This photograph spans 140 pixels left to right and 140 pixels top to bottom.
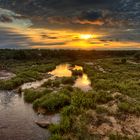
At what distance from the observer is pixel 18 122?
2822 cm

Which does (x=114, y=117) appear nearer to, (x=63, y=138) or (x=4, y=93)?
(x=63, y=138)

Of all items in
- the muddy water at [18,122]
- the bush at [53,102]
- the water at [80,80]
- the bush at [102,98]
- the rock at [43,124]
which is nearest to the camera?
the muddy water at [18,122]

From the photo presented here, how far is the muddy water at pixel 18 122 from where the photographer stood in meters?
24.3

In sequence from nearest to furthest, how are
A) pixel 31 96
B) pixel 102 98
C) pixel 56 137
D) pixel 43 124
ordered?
pixel 56 137 < pixel 43 124 < pixel 102 98 < pixel 31 96

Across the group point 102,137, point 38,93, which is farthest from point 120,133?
point 38,93

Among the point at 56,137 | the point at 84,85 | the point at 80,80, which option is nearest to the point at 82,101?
the point at 56,137

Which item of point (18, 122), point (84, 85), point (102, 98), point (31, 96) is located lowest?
point (84, 85)

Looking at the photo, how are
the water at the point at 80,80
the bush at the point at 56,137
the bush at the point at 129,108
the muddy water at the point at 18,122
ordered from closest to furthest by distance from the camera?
the bush at the point at 56,137
the muddy water at the point at 18,122
the bush at the point at 129,108
the water at the point at 80,80

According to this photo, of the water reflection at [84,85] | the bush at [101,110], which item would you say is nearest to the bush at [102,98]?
the bush at [101,110]

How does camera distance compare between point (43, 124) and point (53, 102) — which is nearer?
point (43, 124)

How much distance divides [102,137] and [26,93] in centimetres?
2052

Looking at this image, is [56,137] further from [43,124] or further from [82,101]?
[82,101]

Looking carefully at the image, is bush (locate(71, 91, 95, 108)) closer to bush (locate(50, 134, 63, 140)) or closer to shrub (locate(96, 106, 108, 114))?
shrub (locate(96, 106, 108, 114))

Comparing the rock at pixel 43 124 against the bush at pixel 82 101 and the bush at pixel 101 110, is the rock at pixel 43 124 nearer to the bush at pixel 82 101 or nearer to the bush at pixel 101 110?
the bush at pixel 82 101
